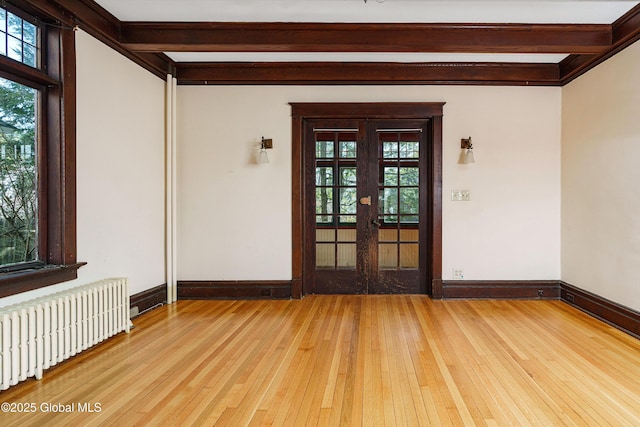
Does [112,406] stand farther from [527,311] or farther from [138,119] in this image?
[527,311]

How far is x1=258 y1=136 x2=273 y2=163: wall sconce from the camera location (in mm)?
4656

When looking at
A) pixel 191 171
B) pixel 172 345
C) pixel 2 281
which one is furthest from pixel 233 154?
pixel 2 281

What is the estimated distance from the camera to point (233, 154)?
15.6ft

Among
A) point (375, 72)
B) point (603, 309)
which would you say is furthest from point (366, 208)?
point (603, 309)

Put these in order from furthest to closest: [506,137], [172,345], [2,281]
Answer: [506,137], [172,345], [2,281]

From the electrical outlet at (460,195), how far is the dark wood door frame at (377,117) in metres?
0.18

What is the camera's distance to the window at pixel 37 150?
273cm

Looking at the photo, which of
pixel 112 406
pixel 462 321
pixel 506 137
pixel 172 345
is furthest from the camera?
pixel 506 137

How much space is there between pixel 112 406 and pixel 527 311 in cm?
403

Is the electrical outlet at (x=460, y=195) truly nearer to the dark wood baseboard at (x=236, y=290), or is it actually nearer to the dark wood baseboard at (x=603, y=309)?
the dark wood baseboard at (x=603, y=309)

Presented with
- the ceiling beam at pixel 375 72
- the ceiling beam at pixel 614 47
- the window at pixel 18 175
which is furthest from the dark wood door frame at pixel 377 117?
the window at pixel 18 175

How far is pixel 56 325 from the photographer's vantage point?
2711mm

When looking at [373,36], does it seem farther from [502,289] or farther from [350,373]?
[502,289]

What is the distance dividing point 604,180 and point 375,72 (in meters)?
2.74
